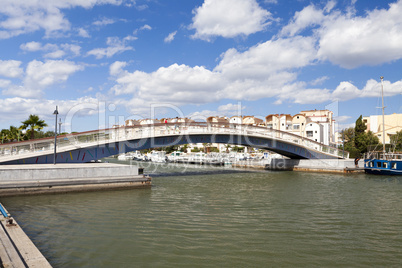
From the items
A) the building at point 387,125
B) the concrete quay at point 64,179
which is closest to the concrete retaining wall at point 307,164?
the concrete quay at point 64,179

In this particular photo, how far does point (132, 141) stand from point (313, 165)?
2896 cm

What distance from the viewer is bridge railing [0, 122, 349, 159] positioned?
24.8 m

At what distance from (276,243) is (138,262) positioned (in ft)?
16.3

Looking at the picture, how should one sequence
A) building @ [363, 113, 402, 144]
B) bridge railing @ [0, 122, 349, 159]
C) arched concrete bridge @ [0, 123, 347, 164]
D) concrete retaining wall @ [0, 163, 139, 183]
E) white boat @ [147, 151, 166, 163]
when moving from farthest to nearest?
building @ [363, 113, 402, 144] < white boat @ [147, 151, 166, 163] < bridge railing @ [0, 122, 349, 159] < arched concrete bridge @ [0, 123, 347, 164] < concrete retaining wall @ [0, 163, 139, 183]

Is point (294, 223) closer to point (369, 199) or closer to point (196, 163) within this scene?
point (369, 199)

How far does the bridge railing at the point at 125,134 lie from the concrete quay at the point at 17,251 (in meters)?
16.3

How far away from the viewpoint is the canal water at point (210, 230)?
→ 9734 millimetres

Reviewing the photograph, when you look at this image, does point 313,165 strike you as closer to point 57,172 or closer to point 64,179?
point 64,179

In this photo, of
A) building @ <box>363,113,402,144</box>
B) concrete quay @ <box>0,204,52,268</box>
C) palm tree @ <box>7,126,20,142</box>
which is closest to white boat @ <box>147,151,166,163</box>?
palm tree @ <box>7,126,20,142</box>

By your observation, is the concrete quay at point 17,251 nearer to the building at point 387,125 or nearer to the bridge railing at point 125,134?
the bridge railing at point 125,134

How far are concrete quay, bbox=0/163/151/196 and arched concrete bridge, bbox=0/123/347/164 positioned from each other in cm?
285

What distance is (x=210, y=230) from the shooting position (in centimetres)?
1278

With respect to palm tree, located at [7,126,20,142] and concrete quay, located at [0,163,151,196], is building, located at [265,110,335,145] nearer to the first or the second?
palm tree, located at [7,126,20,142]

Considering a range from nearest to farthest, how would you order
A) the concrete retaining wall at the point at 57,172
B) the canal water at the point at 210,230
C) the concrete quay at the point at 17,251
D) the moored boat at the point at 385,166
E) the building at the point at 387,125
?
the concrete quay at the point at 17,251, the canal water at the point at 210,230, the concrete retaining wall at the point at 57,172, the moored boat at the point at 385,166, the building at the point at 387,125
